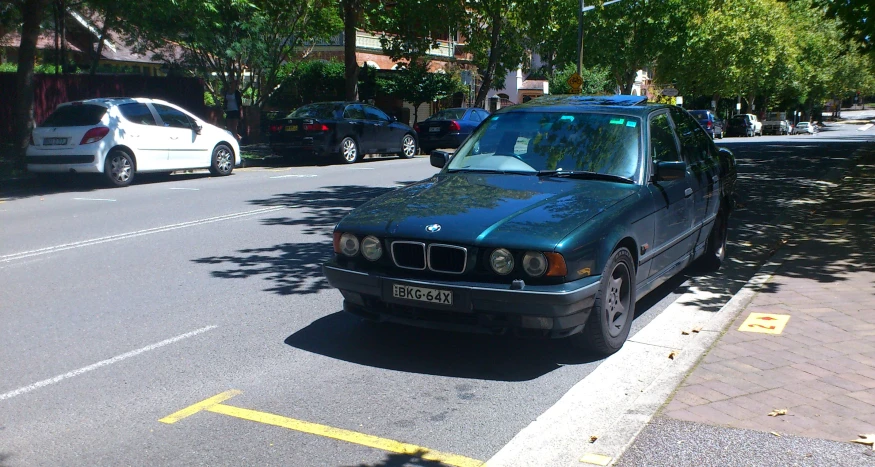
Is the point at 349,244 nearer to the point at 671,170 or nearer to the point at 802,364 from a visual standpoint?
the point at 671,170

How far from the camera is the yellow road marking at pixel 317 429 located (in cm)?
427

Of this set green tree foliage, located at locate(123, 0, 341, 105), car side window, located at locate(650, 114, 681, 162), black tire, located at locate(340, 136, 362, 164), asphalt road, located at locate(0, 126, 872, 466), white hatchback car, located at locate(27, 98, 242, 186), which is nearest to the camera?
asphalt road, located at locate(0, 126, 872, 466)

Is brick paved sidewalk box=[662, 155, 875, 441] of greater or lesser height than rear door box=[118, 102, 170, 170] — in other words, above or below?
below

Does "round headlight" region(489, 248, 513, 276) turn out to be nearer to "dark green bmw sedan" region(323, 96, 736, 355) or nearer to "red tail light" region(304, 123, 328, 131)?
"dark green bmw sedan" region(323, 96, 736, 355)

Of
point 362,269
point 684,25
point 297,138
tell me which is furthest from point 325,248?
point 684,25

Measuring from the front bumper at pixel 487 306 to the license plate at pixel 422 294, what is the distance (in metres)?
0.02

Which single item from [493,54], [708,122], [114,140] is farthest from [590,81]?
[114,140]

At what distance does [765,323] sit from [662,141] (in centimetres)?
166

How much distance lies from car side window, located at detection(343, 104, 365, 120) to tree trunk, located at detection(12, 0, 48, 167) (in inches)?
295

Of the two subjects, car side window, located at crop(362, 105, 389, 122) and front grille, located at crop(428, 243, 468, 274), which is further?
car side window, located at crop(362, 105, 389, 122)

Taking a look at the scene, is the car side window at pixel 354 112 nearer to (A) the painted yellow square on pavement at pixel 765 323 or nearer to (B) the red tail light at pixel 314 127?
(B) the red tail light at pixel 314 127

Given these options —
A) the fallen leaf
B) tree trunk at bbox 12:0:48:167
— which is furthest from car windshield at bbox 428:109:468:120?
the fallen leaf

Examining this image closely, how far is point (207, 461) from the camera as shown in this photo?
4.21 m

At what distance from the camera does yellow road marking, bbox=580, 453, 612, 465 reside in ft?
13.7
